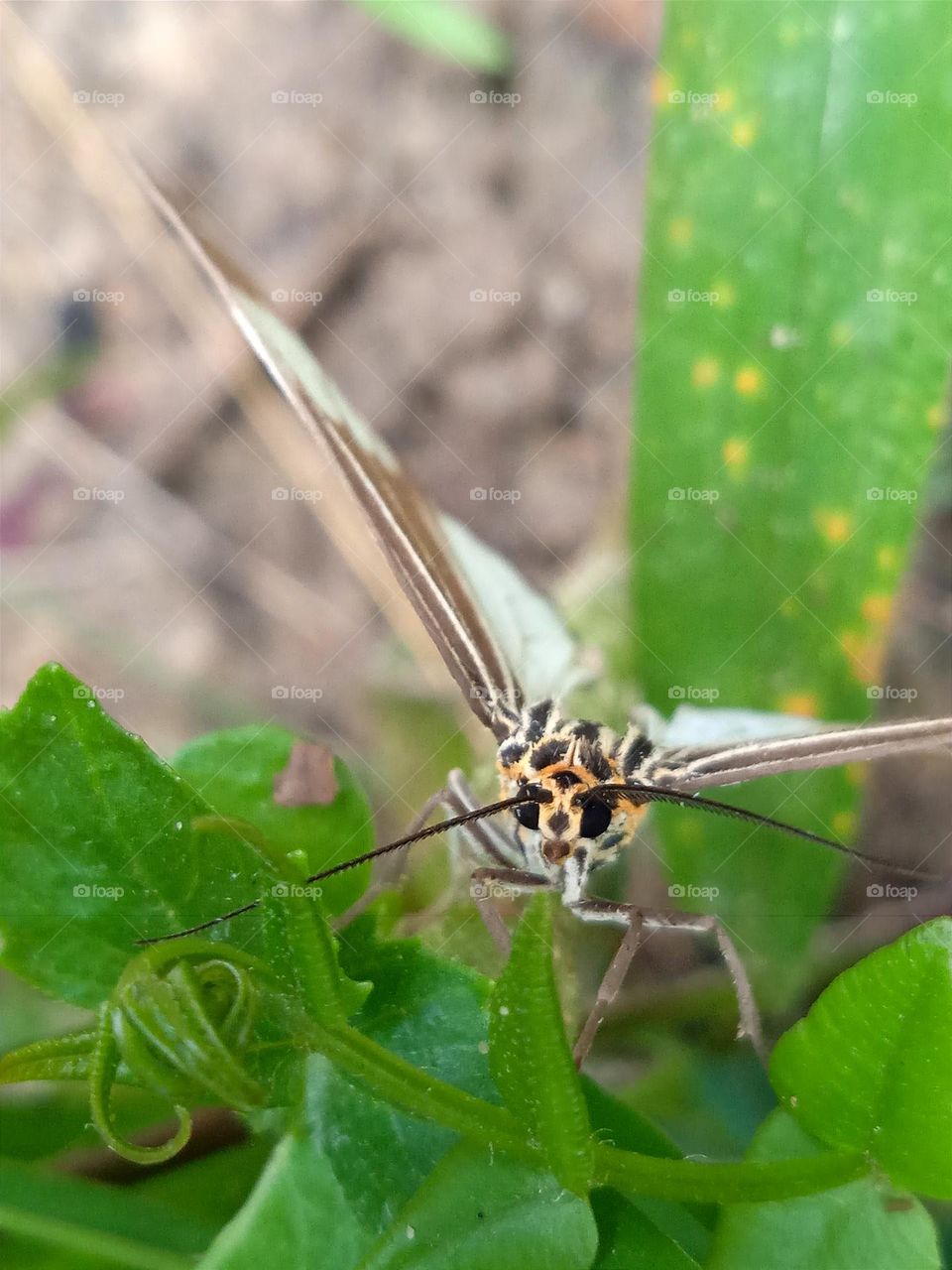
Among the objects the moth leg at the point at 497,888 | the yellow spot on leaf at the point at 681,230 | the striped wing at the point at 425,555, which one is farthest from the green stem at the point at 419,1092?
the yellow spot on leaf at the point at 681,230

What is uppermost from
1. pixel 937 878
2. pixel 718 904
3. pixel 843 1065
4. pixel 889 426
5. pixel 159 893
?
pixel 159 893

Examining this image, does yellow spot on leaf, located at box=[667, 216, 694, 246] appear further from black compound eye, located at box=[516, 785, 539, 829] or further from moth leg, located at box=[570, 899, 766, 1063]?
moth leg, located at box=[570, 899, 766, 1063]

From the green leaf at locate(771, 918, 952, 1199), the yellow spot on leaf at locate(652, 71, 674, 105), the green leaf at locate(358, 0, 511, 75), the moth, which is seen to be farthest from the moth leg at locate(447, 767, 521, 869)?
the green leaf at locate(358, 0, 511, 75)

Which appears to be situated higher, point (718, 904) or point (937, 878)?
point (718, 904)

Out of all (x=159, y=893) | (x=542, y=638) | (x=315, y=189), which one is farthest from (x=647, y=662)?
(x=315, y=189)

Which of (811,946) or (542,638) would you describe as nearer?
(811,946)

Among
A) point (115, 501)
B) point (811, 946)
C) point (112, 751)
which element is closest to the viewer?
point (112, 751)

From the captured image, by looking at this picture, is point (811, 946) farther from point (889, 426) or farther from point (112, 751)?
point (112, 751)
